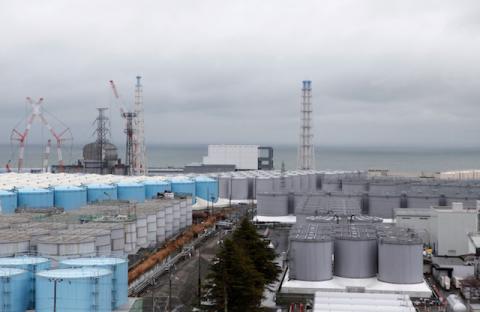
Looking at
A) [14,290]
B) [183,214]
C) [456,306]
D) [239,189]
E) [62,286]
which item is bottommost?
[456,306]

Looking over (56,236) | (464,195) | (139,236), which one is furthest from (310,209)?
(56,236)

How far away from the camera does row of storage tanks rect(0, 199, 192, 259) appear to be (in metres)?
13.5

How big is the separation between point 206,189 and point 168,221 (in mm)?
11161

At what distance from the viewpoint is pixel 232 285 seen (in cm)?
1229

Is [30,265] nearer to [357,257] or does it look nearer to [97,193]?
[357,257]

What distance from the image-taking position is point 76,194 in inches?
1046

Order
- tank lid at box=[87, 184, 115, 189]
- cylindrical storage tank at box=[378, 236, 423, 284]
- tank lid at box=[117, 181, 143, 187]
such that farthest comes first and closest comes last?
tank lid at box=[117, 181, 143, 187], tank lid at box=[87, 184, 115, 189], cylindrical storage tank at box=[378, 236, 423, 284]

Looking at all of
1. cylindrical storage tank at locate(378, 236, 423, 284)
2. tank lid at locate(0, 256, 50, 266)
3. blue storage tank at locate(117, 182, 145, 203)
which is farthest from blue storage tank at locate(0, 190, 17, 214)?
cylindrical storage tank at locate(378, 236, 423, 284)

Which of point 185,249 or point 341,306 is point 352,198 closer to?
point 185,249

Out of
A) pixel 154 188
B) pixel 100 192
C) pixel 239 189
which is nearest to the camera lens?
pixel 100 192

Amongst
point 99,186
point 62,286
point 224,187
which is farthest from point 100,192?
point 62,286

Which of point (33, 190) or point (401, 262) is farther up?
point (33, 190)

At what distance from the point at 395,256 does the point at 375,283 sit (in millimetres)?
802

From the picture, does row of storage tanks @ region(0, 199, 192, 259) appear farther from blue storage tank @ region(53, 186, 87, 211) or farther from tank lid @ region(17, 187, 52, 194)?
tank lid @ region(17, 187, 52, 194)
